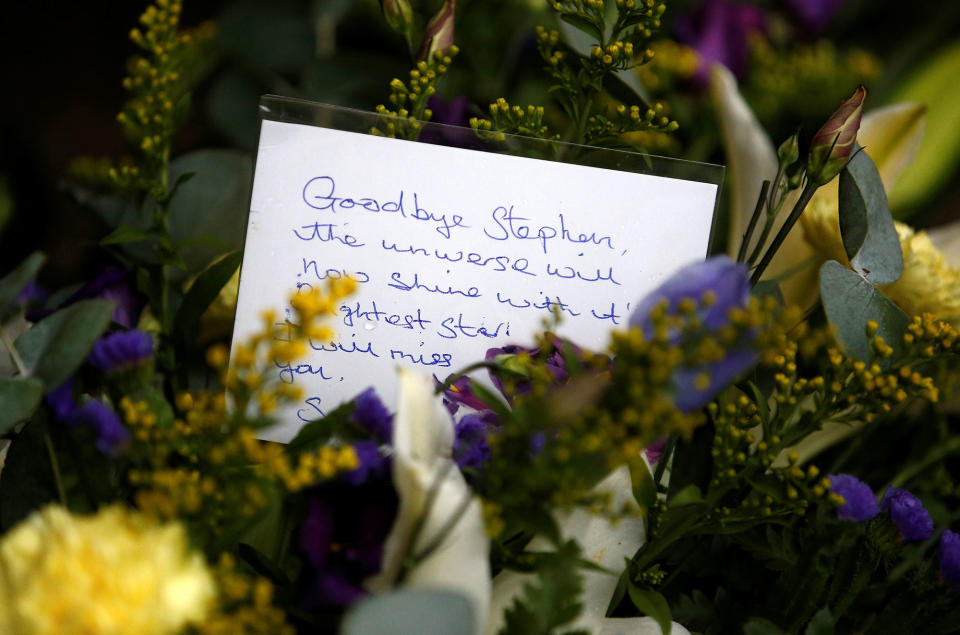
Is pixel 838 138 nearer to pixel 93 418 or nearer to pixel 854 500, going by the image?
pixel 854 500

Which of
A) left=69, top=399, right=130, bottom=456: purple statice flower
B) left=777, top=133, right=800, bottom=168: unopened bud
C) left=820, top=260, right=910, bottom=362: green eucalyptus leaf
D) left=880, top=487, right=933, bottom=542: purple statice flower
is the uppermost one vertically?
left=777, top=133, right=800, bottom=168: unopened bud

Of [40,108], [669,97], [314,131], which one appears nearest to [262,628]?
[314,131]

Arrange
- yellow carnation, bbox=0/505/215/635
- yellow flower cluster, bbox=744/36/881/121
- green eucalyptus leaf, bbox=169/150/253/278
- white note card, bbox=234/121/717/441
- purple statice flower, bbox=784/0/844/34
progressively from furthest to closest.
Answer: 1. purple statice flower, bbox=784/0/844/34
2. yellow flower cluster, bbox=744/36/881/121
3. green eucalyptus leaf, bbox=169/150/253/278
4. white note card, bbox=234/121/717/441
5. yellow carnation, bbox=0/505/215/635

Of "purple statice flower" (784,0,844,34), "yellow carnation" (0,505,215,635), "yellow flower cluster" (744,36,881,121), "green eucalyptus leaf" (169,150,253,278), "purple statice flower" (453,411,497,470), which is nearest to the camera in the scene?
"yellow carnation" (0,505,215,635)

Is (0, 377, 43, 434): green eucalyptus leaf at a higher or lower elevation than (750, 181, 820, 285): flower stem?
lower

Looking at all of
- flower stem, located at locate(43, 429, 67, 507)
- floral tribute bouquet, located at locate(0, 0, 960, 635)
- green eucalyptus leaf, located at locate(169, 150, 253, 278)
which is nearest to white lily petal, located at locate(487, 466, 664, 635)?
floral tribute bouquet, located at locate(0, 0, 960, 635)

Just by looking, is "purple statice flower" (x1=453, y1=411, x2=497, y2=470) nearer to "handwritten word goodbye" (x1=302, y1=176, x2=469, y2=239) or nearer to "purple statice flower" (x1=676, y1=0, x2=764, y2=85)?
"handwritten word goodbye" (x1=302, y1=176, x2=469, y2=239)

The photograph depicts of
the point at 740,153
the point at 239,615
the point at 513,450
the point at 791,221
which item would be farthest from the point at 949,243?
the point at 239,615

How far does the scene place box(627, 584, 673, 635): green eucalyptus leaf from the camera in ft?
1.20

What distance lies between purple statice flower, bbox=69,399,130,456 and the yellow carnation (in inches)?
2.0

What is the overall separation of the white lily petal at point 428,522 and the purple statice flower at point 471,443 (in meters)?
0.02

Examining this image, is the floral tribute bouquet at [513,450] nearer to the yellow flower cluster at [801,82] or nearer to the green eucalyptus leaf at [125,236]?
the green eucalyptus leaf at [125,236]

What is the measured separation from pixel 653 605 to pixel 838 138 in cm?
26

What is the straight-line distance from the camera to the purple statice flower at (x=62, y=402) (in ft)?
1.17
